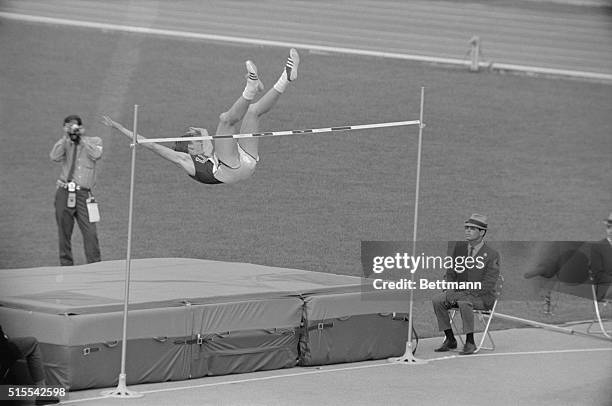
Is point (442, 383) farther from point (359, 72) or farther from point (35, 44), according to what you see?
point (35, 44)

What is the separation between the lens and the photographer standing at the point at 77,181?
10.8 m

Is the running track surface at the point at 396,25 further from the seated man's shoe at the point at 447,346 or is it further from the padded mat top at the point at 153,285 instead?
the seated man's shoe at the point at 447,346

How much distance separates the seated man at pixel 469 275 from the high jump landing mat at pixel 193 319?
360mm

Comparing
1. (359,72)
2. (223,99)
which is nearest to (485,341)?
(223,99)

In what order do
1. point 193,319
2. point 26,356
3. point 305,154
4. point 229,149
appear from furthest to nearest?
point 305,154 → point 229,149 → point 193,319 → point 26,356

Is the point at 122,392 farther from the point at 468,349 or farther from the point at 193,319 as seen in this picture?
the point at 468,349

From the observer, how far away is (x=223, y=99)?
55.0 ft

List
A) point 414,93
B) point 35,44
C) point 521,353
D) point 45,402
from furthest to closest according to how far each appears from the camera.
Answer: point 35,44
point 414,93
point 521,353
point 45,402

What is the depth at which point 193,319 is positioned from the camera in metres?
7.76

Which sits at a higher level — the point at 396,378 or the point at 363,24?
the point at 363,24

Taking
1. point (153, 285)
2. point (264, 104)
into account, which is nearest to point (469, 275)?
point (264, 104)

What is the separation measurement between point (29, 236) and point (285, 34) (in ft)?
28.8

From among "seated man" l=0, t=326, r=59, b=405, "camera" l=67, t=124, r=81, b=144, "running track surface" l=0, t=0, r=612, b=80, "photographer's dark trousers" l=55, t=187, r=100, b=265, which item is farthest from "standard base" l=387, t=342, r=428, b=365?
"running track surface" l=0, t=0, r=612, b=80

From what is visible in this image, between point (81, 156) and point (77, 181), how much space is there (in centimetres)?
25
